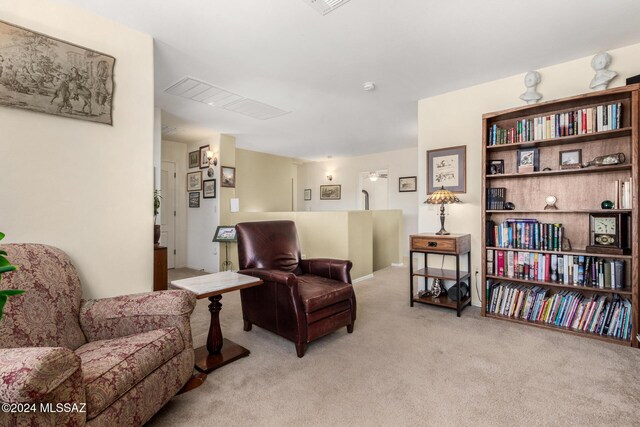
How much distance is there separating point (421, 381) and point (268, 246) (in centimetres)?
168

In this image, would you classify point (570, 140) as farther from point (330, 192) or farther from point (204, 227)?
point (330, 192)

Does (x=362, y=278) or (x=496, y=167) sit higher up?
(x=496, y=167)

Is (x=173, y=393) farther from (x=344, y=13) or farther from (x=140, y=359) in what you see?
(x=344, y=13)

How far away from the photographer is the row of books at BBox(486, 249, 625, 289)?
8.14 ft

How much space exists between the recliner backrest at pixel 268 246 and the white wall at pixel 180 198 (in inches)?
137

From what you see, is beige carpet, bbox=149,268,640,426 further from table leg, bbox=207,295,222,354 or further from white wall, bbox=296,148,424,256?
white wall, bbox=296,148,424,256

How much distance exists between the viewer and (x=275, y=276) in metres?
2.33

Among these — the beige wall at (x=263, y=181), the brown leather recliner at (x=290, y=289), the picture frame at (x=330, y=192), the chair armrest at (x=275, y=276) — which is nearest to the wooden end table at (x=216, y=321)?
the chair armrest at (x=275, y=276)

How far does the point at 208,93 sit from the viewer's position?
3.46 meters

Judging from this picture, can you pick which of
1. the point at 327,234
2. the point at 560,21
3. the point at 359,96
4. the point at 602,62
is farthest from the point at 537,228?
the point at 327,234

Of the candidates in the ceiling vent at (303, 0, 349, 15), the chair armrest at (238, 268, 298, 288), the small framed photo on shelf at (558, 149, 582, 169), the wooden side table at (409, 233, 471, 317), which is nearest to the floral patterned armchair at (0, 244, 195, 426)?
the chair armrest at (238, 268, 298, 288)

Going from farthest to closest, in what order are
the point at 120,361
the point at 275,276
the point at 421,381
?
the point at 275,276, the point at 421,381, the point at 120,361

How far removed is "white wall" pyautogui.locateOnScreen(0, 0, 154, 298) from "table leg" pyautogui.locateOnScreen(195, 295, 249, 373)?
2.01 feet

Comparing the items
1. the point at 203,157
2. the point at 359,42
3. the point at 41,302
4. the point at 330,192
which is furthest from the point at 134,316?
the point at 330,192
